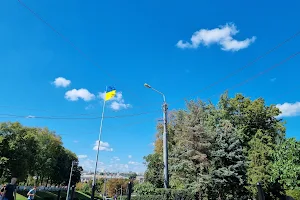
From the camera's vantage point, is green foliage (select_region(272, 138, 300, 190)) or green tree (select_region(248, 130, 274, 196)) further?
green tree (select_region(248, 130, 274, 196))

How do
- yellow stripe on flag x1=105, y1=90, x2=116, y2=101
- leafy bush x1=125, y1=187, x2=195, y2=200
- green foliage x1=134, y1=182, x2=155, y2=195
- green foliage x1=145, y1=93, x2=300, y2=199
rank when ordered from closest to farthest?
1. leafy bush x1=125, y1=187, x2=195, y2=200
2. green foliage x1=134, y1=182, x2=155, y2=195
3. green foliage x1=145, y1=93, x2=300, y2=199
4. yellow stripe on flag x1=105, y1=90, x2=116, y2=101

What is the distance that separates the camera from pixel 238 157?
2277cm

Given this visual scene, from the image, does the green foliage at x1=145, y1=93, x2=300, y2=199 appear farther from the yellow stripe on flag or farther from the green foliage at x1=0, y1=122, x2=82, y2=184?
the green foliage at x1=0, y1=122, x2=82, y2=184

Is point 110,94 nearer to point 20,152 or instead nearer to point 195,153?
point 195,153

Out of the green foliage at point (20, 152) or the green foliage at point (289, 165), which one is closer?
the green foliage at point (289, 165)

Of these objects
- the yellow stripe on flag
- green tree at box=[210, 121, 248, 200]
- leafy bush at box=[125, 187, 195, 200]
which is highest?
the yellow stripe on flag

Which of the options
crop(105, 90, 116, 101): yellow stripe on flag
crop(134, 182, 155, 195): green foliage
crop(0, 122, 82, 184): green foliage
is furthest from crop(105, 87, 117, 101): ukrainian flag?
crop(0, 122, 82, 184): green foliage

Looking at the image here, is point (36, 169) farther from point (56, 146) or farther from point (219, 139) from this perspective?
point (219, 139)

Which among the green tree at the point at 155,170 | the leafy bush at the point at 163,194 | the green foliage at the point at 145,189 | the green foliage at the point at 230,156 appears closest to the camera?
the leafy bush at the point at 163,194

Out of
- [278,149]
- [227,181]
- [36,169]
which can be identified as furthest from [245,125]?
[36,169]

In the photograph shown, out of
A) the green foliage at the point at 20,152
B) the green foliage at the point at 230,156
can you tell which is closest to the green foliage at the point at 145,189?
the green foliage at the point at 230,156

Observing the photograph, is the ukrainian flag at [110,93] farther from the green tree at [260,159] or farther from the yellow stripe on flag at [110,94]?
the green tree at [260,159]

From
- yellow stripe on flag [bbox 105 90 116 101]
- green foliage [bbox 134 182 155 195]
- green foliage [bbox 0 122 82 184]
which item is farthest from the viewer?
green foliage [bbox 0 122 82 184]

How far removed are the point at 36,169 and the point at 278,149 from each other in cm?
4829
